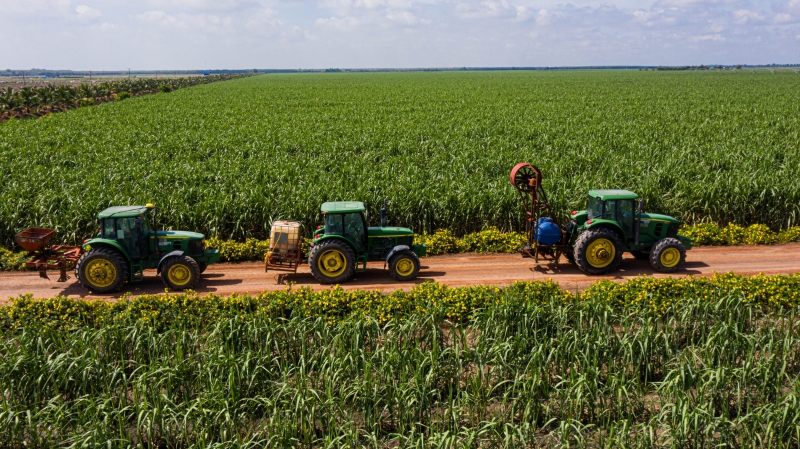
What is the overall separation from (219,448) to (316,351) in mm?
2218

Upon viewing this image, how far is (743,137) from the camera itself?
2930cm

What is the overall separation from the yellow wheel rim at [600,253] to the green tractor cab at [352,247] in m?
4.47

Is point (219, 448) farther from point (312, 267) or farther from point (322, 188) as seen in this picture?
point (322, 188)

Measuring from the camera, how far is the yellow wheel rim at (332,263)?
44.7 ft

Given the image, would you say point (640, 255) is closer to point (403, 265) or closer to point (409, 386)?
point (403, 265)

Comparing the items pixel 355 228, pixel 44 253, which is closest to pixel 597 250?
pixel 355 228

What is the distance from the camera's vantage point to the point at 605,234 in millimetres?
14023

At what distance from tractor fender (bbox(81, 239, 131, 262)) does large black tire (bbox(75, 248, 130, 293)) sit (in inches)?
3.5

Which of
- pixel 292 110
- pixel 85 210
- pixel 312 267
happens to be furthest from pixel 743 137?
pixel 292 110

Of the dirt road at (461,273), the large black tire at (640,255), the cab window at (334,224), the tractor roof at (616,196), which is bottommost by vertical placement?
the dirt road at (461,273)

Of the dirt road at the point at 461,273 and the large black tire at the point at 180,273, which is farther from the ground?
the large black tire at the point at 180,273

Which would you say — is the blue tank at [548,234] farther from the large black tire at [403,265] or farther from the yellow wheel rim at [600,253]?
the large black tire at [403,265]

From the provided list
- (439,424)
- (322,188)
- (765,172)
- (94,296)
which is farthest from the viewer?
(765,172)

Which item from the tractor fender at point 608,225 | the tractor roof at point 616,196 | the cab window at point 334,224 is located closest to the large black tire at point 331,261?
the cab window at point 334,224
